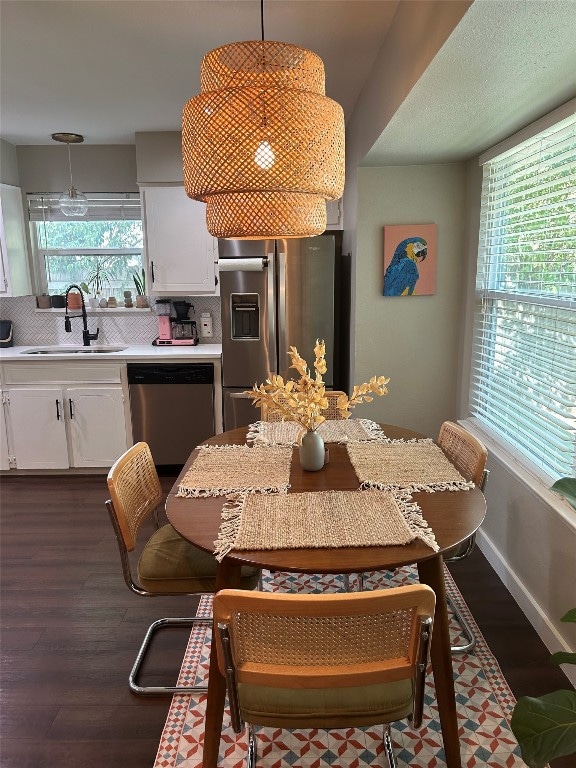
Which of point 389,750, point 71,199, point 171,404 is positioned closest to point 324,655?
point 389,750

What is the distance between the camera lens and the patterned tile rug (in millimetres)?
1764

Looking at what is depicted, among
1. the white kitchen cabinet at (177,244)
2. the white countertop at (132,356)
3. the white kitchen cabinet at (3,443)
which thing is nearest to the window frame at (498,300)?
the white countertop at (132,356)

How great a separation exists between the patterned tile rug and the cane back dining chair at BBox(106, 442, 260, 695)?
20 centimetres

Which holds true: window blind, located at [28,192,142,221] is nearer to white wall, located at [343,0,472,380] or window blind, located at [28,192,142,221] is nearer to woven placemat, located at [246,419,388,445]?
white wall, located at [343,0,472,380]

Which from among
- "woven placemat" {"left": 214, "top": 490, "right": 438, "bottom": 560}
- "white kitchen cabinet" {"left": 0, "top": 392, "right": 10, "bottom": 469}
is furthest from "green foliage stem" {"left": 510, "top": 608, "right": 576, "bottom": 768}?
"white kitchen cabinet" {"left": 0, "top": 392, "right": 10, "bottom": 469}

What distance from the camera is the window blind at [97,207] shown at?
455cm

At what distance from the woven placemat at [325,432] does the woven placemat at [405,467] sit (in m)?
0.11

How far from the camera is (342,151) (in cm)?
172

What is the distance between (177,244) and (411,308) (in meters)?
1.90

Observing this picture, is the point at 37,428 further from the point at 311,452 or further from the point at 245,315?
the point at 311,452

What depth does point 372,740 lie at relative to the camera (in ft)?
6.06

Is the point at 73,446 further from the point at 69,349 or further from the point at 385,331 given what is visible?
the point at 385,331

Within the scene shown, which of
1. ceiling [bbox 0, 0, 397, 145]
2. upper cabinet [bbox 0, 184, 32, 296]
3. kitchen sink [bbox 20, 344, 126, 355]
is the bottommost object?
kitchen sink [bbox 20, 344, 126, 355]

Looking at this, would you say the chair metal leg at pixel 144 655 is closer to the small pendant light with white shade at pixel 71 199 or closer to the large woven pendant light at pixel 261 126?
the large woven pendant light at pixel 261 126
